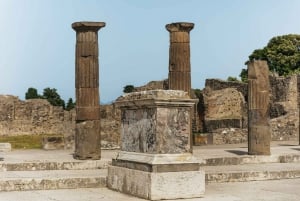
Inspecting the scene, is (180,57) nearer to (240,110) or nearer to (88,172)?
(88,172)

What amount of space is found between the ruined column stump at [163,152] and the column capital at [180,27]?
749 centimetres

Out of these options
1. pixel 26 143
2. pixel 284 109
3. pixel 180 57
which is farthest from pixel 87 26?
pixel 284 109

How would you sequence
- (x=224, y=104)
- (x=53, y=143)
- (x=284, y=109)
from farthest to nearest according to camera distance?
(x=224, y=104)
(x=284, y=109)
(x=53, y=143)

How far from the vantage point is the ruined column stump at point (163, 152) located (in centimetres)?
895

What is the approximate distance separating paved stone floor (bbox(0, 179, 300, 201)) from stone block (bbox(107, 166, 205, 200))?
0.16 m

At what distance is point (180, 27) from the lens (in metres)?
16.9

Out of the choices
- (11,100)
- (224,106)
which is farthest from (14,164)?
(11,100)

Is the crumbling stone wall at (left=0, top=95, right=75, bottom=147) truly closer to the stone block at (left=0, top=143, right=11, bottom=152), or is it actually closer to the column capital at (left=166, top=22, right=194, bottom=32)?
the stone block at (left=0, top=143, right=11, bottom=152)

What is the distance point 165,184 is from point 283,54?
50.4 m

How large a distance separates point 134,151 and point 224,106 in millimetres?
25917

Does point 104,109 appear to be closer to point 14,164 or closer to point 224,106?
point 224,106

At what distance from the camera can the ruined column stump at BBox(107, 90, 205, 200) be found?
8.95 meters

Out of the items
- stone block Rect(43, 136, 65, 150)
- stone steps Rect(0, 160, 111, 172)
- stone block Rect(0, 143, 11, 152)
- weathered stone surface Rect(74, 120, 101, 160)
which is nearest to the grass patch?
stone block Rect(0, 143, 11, 152)

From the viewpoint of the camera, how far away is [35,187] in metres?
10.6
